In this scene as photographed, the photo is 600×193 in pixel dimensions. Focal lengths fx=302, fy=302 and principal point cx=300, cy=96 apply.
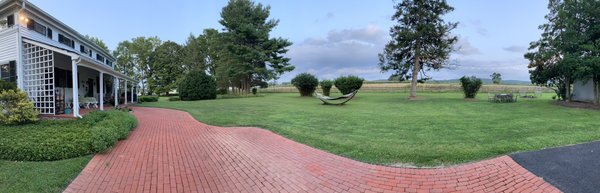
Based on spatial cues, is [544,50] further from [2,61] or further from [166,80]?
[166,80]

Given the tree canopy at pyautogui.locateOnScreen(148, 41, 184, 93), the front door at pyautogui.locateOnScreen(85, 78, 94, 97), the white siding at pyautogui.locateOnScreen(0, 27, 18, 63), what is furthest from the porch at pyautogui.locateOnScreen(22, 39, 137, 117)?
the tree canopy at pyautogui.locateOnScreen(148, 41, 184, 93)

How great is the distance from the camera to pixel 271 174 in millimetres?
4875

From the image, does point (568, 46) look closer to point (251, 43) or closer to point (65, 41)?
point (65, 41)

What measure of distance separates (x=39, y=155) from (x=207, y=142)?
3.14 meters

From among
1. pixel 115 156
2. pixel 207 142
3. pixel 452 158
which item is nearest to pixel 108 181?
pixel 115 156

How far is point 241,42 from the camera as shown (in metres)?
35.4

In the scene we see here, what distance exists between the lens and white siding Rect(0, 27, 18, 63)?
11.1 meters

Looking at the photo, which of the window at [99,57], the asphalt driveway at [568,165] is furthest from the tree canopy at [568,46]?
the window at [99,57]

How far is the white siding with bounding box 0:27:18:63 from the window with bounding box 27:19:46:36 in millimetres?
724

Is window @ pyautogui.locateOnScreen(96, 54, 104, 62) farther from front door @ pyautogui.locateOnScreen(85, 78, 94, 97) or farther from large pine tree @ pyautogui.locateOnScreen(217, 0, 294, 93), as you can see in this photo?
large pine tree @ pyautogui.locateOnScreen(217, 0, 294, 93)

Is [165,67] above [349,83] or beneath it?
above

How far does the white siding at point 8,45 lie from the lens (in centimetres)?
1112

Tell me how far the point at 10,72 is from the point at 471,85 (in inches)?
1075

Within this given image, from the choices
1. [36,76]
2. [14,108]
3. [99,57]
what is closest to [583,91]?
[14,108]
